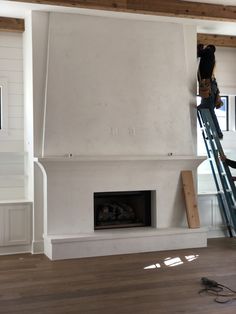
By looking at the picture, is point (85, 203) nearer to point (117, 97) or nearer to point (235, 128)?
point (117, 97)

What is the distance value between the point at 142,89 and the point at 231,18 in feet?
4.90

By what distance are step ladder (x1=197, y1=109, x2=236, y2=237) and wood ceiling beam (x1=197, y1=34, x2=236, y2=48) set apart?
1278 millimetres

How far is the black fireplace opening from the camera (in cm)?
635

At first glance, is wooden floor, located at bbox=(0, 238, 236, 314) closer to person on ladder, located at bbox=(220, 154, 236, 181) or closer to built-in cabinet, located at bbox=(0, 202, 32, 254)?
built-in cabinet, located at bbox=(0, 202, 32, 254)

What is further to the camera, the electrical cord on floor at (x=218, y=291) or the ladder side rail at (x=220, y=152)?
the ladder side rail at (x=220, y=152)

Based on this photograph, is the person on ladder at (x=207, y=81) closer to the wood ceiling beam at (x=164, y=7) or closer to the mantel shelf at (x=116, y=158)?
the wood ceiling beam at (x=164, y=7)

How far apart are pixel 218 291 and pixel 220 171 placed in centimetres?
260

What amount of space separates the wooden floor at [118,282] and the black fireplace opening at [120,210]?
0.69 meters

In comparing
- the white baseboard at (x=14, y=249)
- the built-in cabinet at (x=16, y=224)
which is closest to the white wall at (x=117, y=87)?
the built-in cabinet at (x=16, y=224)

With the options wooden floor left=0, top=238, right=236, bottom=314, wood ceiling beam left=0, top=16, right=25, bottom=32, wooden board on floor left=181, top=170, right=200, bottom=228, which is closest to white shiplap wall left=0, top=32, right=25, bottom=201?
wood ceiling beam left=0, top=16, right=25, bottom=32

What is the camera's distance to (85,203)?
5.93 meters

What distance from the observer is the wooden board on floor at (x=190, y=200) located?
20.7 ft

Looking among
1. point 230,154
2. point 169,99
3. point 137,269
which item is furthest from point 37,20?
point 230,154

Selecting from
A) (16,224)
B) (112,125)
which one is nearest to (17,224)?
(16,224)
